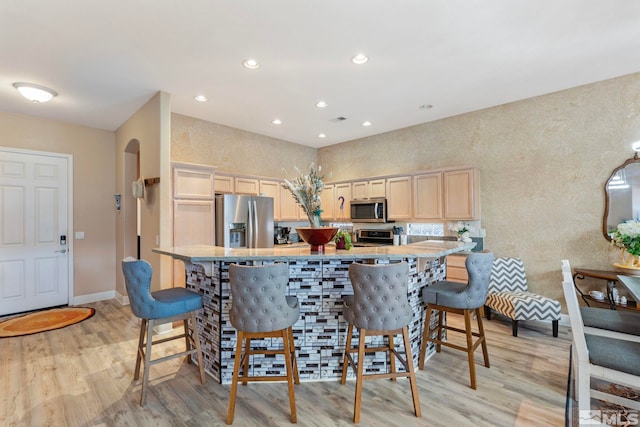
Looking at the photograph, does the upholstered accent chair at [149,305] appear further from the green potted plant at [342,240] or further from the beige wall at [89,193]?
the beige wall at [89,193]

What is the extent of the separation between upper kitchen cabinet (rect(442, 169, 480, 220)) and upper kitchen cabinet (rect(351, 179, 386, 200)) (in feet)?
3.76

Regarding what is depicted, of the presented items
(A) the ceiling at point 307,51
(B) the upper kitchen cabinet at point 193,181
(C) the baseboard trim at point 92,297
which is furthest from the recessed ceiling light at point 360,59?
(C) the baseboard trim at point 92,297

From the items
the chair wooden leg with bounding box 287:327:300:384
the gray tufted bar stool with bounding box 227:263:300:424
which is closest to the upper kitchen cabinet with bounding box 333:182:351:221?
the chair wooden leg with bounding box 287:327:300:384

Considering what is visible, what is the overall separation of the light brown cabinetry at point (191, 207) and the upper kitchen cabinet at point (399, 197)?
2.99 meters

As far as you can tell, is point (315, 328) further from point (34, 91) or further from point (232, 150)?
point (34, 91)

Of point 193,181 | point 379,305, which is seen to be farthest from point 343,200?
point 379,305

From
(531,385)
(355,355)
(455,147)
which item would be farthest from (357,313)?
(455,147)

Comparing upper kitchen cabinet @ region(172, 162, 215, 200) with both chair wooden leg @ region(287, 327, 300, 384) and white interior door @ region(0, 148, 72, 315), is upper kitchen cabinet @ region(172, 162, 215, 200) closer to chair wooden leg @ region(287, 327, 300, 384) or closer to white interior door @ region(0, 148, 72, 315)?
white interior door @ region(0, 148, 72, 315)

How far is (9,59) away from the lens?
300 centimetres

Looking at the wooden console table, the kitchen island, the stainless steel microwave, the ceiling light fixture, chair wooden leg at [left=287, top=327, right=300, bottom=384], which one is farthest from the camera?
the stainless steel microwave

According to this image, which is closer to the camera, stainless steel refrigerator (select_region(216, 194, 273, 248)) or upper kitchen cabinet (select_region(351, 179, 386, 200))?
stainless steel refrigerator (select_region(216, 194, 273, 248))

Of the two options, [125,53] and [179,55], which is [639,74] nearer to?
[179,55]

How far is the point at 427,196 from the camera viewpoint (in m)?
5.00

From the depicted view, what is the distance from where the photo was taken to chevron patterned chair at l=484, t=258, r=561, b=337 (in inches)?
143
